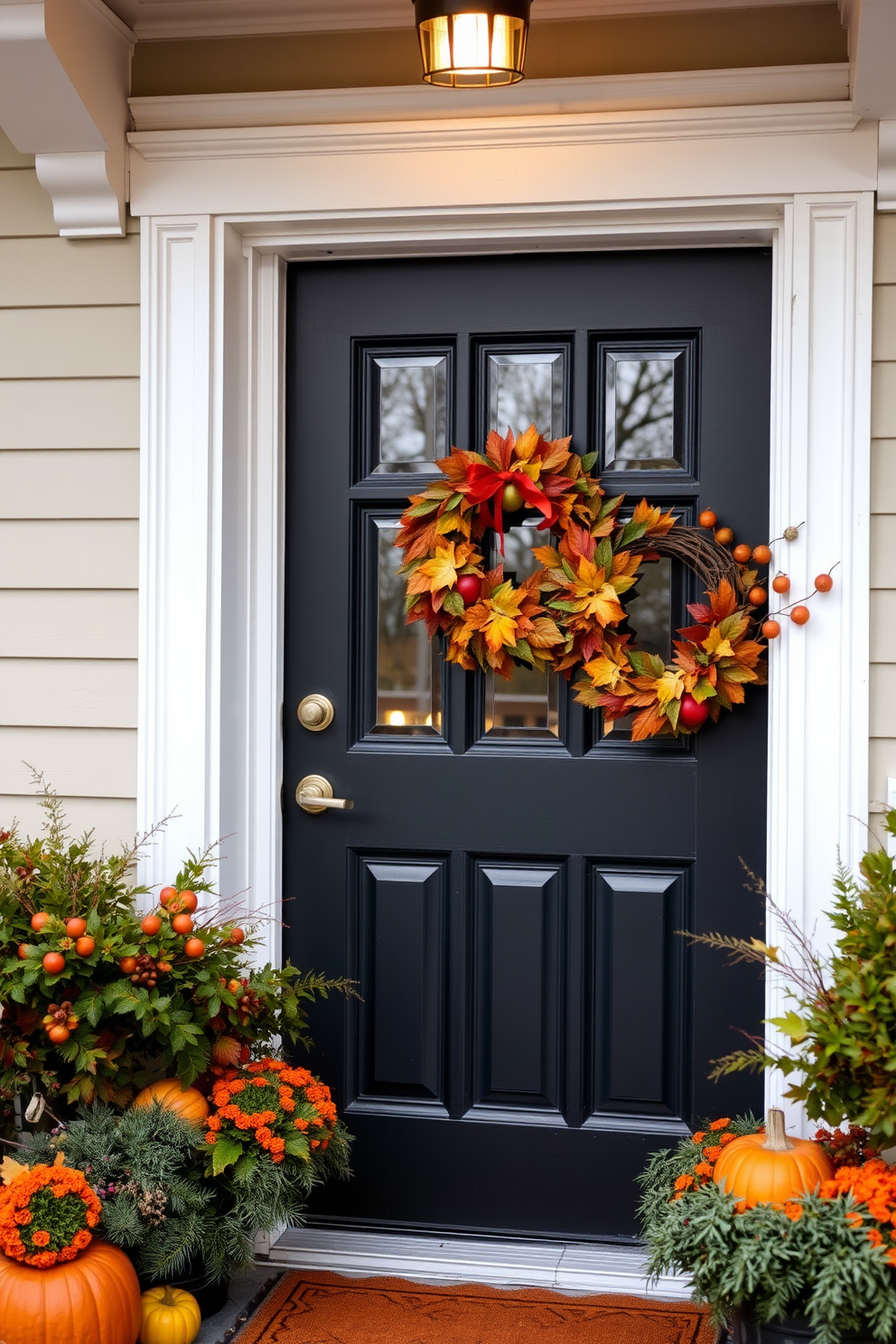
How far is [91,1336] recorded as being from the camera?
6.14 feet

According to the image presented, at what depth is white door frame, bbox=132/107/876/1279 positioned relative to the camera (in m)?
2.18

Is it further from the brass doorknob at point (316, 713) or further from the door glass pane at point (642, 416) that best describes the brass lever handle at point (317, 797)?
the door glass pane at point (642, 416)

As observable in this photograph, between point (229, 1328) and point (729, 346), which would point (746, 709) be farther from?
point (229, 1328)

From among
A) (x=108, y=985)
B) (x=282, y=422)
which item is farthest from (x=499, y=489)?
(x=108, y=985)

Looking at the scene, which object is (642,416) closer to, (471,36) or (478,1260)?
(471,36)

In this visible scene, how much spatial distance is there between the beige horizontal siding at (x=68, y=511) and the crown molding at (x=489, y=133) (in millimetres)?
219

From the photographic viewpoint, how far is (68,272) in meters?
2.41

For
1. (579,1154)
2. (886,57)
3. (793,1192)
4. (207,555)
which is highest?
(886,57)

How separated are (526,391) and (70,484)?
941 mm

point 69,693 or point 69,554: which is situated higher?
point 69,554

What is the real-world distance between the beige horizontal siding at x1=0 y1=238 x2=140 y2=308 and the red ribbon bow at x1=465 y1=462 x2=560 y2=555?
76 centimetres

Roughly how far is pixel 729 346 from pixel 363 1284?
76.4 inches

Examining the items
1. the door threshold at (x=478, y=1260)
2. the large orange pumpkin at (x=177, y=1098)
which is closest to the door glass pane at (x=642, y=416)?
the large orange pumpkin at (x=177, y=1098)

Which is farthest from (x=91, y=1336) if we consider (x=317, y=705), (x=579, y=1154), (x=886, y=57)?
(x=886, y=57)
